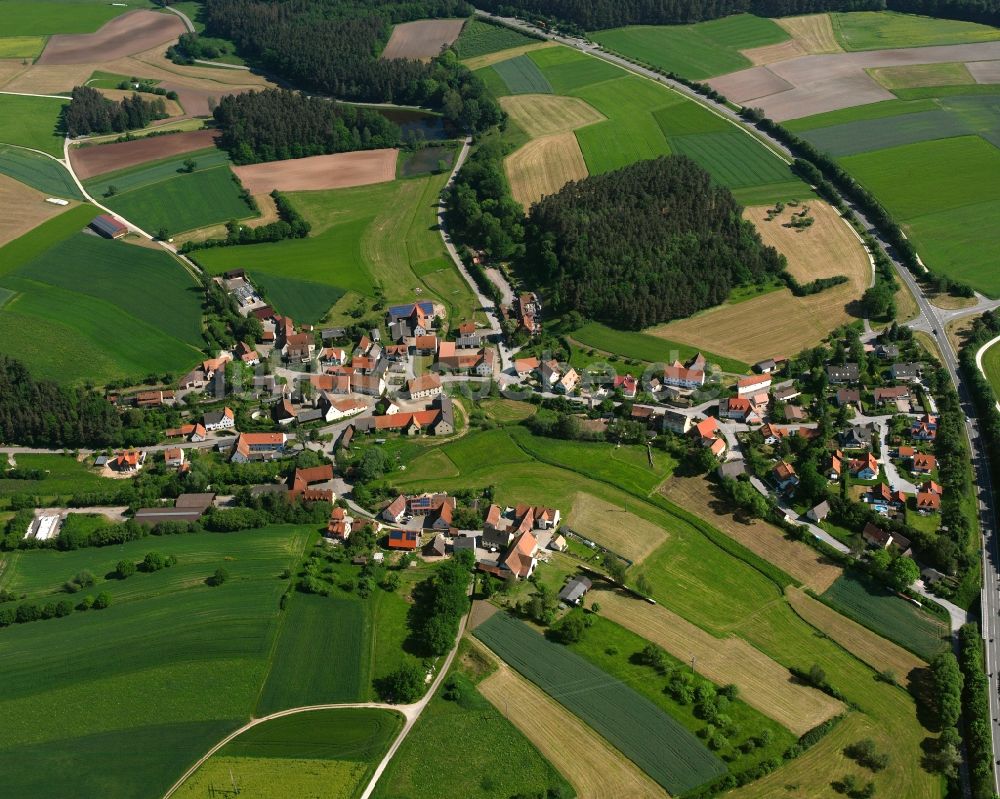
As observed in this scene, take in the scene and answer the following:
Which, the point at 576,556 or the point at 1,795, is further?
the point at 576,556

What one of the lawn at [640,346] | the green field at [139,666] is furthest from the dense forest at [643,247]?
the green field at [139,666]

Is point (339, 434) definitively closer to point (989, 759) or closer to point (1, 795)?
point (1, 795)

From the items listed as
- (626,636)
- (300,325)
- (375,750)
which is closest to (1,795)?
(375,750)

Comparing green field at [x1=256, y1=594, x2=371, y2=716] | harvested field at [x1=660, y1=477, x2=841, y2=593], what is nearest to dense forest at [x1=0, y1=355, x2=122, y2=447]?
green field at [x1=256, y1=594, x2=371, y2=716]

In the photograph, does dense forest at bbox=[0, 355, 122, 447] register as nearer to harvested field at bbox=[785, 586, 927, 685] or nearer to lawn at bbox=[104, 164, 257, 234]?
lawn at bbox=[104, 164, 257, 234]

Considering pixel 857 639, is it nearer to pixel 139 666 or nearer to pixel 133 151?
pixel 139 666

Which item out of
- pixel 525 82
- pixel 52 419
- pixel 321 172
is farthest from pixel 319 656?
pixel 525 82
